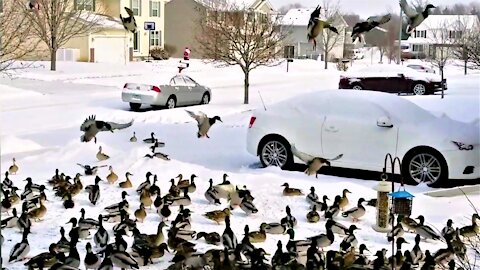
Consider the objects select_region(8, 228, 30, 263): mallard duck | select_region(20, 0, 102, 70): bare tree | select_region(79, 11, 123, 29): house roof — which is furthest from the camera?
select_region(79, 11, 123, 29): house roof

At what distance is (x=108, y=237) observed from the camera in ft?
11.1

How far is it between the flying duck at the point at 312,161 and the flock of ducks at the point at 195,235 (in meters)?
0.47

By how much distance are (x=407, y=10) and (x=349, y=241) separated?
1872 millimetres

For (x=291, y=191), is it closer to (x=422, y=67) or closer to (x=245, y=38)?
(x=245, y=38)

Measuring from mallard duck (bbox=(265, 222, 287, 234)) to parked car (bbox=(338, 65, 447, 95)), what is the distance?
999cm

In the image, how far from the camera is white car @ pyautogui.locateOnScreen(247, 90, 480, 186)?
15.9 feet

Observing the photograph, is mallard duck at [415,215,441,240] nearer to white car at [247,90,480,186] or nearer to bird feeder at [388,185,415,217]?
bird feeder at [388,185,415,217]

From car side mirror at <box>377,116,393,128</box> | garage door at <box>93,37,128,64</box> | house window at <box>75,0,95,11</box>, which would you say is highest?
house window at <box>75,0,95,11</box>

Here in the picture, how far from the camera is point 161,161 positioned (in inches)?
223

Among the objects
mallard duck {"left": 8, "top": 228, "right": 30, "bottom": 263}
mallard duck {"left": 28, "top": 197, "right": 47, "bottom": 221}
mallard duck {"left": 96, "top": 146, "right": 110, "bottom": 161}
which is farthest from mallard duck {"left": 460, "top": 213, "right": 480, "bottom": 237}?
mallard duck {"left": 96, "top": 146, "right": 110, "bottom": 161}

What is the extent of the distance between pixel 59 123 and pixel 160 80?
298cm

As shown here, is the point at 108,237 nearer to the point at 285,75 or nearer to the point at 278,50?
the point at 278,50

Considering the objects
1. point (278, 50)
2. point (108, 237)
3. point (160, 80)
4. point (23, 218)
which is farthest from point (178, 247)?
point (278, 50)

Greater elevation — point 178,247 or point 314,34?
point 314,34
